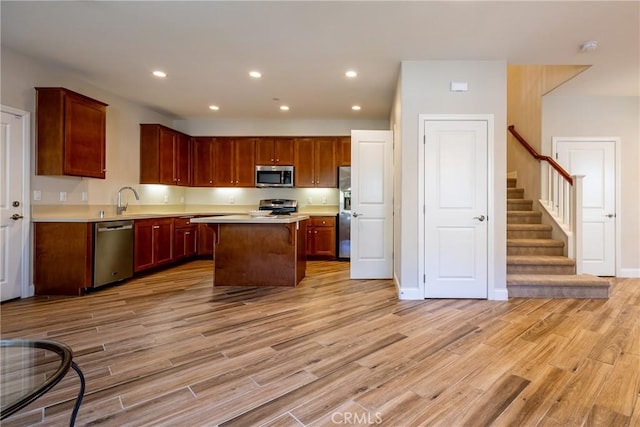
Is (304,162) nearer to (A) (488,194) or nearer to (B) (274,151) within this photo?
(B) (274,151)

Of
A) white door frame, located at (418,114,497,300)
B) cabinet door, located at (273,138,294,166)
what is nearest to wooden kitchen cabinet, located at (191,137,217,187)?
cabinet door, located at (273,138,294,166)

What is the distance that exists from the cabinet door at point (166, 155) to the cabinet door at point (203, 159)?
23.2 inches

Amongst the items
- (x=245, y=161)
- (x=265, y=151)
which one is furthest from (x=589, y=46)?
(x=245, y=161)

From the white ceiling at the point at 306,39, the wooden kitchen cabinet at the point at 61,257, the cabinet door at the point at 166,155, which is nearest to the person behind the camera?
the white ceiling at the point at 306,39

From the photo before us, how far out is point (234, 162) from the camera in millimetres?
6359

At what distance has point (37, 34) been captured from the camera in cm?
308

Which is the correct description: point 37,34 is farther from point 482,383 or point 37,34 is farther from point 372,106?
point 482,383

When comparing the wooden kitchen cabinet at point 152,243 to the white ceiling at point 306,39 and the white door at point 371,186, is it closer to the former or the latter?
the white ceiling at point 306,39

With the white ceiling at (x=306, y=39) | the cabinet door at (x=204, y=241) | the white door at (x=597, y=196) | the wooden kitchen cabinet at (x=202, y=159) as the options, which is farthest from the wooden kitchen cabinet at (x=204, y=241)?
the white door at (x=597, y=196)

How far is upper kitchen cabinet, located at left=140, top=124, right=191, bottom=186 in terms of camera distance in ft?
17.6

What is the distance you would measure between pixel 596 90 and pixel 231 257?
18.7ft

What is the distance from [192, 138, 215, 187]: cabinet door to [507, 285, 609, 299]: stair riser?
5.55 metres

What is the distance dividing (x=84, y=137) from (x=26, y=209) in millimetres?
1053

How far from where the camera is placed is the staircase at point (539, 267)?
3.62m
